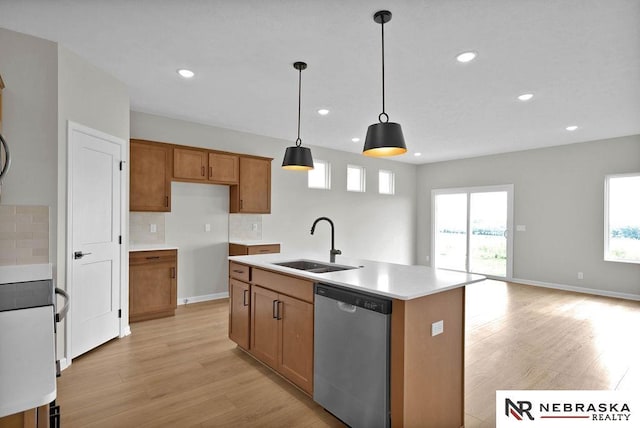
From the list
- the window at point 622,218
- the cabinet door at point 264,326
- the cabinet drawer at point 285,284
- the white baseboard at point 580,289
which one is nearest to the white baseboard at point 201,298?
the cabinet door at point 264,326

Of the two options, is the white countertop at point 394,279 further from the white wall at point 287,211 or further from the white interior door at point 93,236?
the white interior door at point 93,236

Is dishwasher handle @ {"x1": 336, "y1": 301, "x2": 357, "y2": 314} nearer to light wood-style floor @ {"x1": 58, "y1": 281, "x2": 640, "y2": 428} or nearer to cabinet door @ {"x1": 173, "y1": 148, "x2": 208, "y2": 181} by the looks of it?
light wood-style floor @ {"x1": 58, "y1": 281, "x2": 640, "y2": 428}

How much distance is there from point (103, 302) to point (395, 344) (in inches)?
121

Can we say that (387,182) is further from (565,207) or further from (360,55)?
(360,55)

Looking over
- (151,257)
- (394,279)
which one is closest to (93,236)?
(151,257)

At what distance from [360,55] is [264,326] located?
2492mm

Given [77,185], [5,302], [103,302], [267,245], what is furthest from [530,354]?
[77,185]

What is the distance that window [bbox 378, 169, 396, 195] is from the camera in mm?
8109

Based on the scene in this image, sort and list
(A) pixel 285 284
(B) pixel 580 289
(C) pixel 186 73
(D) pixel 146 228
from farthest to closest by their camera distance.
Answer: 1. (B) pixel 580 289
2. (D) pixel 146 228
3. (C) pixel 186 73
4. (A) pixel 285 284

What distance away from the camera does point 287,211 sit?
6.18 meters

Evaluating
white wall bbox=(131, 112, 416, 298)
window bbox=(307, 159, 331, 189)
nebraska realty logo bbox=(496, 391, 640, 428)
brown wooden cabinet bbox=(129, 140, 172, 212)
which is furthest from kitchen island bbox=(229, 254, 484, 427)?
window bbox=(307, 159, 331, 189)

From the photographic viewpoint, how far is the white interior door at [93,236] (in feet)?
9.94

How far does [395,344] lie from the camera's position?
177cm

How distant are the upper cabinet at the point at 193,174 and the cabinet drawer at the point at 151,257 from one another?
594mm
